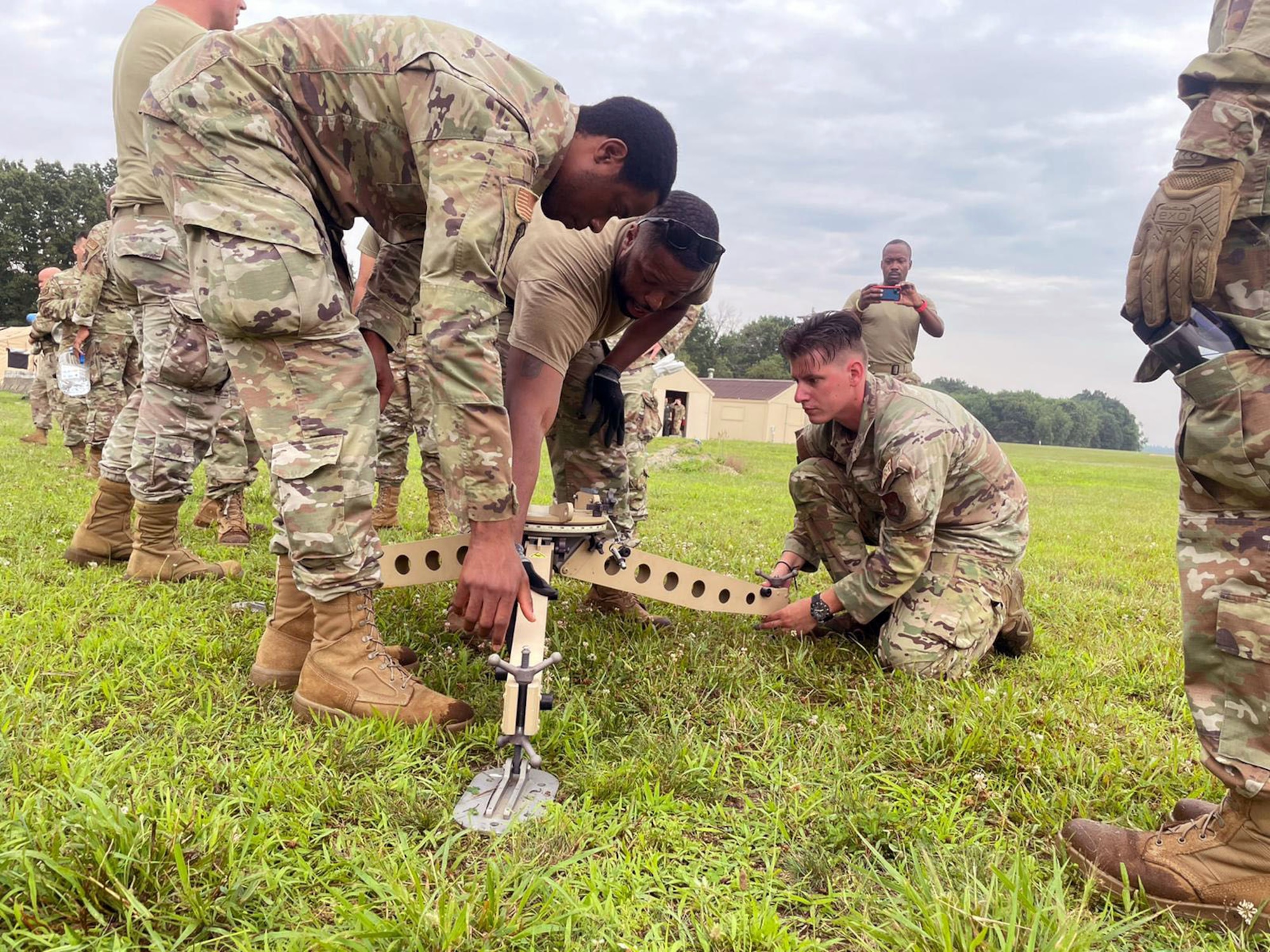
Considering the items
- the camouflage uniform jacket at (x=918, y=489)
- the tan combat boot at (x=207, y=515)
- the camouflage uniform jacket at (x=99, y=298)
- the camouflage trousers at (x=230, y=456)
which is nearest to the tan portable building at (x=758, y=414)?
the camouflage uniform jacket at (x=99, y=298)

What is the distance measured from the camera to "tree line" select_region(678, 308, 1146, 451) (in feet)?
223

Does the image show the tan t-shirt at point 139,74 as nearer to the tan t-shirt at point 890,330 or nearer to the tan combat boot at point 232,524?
the tan combat boot at point 232,524

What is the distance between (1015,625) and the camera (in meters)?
3.43

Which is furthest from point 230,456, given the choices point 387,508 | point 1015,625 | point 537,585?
point 1015,625

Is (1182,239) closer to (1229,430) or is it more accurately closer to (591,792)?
(1229,430)

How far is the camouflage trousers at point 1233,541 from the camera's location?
1.65 metres

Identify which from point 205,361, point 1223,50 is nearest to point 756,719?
point 1223,50

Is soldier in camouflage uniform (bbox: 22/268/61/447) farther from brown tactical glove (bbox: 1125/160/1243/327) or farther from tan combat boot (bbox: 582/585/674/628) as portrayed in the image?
brown tactical glove (bbox: 1125/160/1243/327)

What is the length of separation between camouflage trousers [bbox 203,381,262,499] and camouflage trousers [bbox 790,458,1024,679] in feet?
11.5

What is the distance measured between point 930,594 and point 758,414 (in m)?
45.3

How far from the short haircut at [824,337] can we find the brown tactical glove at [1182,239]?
152cm

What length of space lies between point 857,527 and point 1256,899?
221 cm

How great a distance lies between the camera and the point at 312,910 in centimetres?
152

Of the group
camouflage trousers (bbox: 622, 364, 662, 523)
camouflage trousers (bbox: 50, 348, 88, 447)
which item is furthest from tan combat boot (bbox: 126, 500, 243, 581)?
camouflage trousers (bbox: 50, 348, 88, 447)
